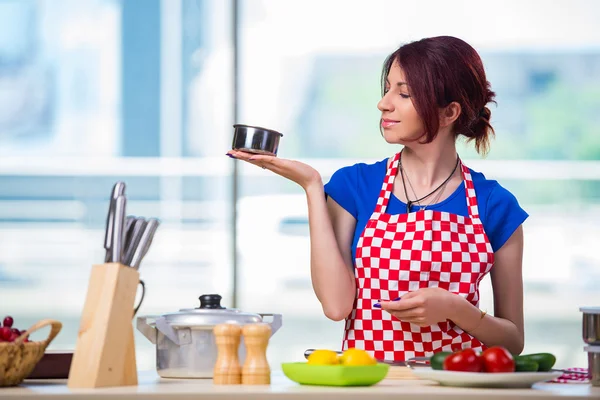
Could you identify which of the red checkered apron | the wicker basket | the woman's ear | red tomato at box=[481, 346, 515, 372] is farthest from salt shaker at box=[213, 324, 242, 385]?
the woman's ear

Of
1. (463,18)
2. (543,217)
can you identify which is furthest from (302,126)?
(543,217)

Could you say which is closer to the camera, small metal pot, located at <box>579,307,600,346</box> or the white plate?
the white plate

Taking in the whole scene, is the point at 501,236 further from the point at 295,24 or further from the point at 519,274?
the point at 295,24

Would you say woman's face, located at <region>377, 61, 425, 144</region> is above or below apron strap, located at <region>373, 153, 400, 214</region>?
above

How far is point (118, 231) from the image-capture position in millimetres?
1752

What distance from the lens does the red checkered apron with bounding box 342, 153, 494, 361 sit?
2322 mm

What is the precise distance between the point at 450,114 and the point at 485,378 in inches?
34.4

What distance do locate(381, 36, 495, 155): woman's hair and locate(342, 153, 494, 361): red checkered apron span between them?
0.71ft

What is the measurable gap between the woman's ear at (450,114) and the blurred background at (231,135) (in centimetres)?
214

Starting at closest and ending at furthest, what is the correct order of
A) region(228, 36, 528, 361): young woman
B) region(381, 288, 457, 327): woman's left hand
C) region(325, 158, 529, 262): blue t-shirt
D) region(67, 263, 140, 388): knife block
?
region(67, 263, 140, 388): knife block → region(381, 288, 457, 327): woman's left hand → region(228, 36, 528, 361): young woman → region(325, 158, 529, 262): blue t-shirt

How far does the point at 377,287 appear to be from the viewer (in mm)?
2334

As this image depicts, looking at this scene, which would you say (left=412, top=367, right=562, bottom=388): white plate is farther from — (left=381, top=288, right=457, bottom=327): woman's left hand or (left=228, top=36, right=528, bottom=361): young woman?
(left=228, top=36, right=528, bottom=361): young woman

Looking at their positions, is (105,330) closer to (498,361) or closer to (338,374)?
(338,374)

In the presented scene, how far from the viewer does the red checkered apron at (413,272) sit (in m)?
2.32
